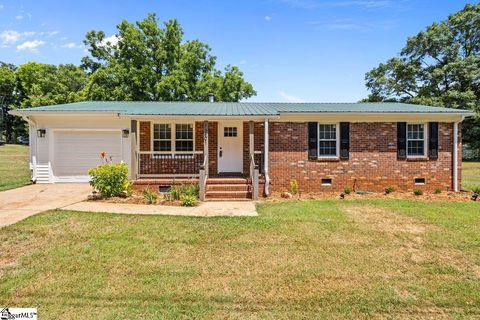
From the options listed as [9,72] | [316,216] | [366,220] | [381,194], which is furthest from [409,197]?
[9,72]

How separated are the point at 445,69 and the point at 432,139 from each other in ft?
74.7

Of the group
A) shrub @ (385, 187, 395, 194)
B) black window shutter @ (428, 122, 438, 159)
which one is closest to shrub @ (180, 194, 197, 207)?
shrub @ (385, 187, 395, 194)

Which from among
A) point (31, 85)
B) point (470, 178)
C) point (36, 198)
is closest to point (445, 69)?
point (470, 178)

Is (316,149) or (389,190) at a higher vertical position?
(316,149)

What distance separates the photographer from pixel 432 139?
10.9 m

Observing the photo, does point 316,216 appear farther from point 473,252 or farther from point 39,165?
point 39,165

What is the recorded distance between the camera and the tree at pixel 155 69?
24.3 metres

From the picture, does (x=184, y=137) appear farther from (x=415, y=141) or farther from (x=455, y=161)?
(x=455, y=161)

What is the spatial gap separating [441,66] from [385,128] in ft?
83.6

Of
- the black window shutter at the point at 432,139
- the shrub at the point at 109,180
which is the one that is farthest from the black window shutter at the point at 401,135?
the shrub at the point at 109,180

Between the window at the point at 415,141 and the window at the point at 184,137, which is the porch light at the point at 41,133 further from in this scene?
the window at the point at 415,141

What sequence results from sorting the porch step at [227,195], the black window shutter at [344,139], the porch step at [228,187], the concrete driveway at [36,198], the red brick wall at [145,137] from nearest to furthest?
1. the concrete driveway at [36,198]
2. the porch step at [227,195]
3. the porch step at [228,187]
4. the black window shutter at [344,139]
5. the red brick wall at [145,137]

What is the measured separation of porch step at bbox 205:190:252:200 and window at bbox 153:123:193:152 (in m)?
3.02

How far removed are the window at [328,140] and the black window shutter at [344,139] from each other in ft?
0.78
